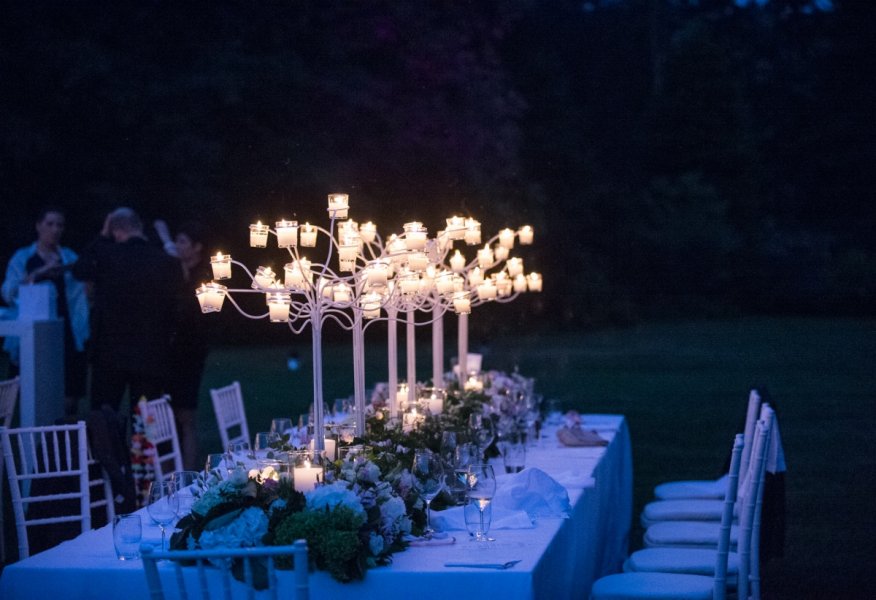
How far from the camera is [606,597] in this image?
14.2ft

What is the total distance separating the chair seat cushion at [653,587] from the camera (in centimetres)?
425

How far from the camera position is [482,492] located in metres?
3.70

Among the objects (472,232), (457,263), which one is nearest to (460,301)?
(472,232)

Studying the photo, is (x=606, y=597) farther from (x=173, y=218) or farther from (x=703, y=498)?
(x=173, y=218)

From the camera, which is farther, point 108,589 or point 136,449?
point 136,449

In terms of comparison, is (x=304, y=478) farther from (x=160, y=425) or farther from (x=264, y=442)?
(x=160, y=425)

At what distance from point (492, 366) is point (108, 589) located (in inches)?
553

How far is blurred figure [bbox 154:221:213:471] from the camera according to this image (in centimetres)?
789

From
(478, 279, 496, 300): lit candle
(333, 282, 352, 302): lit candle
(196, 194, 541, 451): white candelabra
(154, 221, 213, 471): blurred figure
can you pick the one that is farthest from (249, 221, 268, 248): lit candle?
(154, 221, 213, 471): blurred figure

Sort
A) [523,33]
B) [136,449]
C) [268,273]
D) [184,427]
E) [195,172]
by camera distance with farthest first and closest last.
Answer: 1. [523,33]
2. [195,172]
3. [184,427]
4. [136,449]
5. [268,273]

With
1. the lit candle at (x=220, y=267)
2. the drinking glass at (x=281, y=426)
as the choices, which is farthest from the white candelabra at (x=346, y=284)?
the drinking glass at (x=281, y=426)

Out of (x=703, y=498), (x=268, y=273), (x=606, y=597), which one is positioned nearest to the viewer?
(x=606, y=597)

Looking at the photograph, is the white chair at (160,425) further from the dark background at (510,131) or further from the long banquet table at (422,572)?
the dark background at (510,131)

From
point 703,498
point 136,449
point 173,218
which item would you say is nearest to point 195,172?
point 173,218
